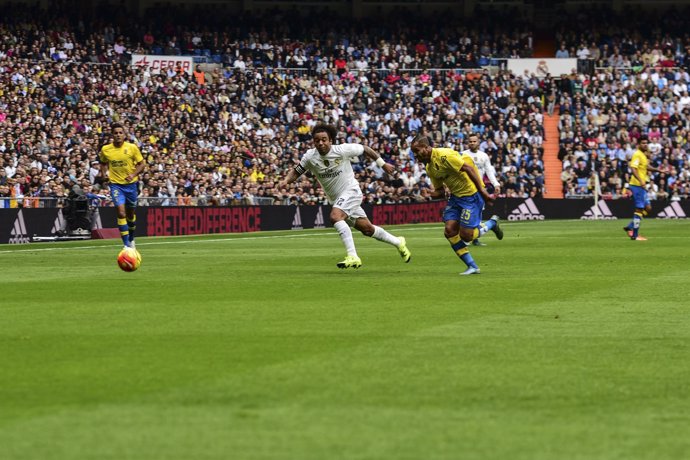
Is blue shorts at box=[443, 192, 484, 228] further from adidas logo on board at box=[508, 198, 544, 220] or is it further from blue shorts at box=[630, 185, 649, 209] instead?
adidas logo on board at box=[508, 198, 544, 220]

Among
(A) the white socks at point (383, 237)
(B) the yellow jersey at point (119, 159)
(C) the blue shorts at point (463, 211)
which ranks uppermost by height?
(B) the yellow jersey at point (119, 159)

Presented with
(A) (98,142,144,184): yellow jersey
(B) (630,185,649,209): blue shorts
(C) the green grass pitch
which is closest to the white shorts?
(C) the green grass pitch

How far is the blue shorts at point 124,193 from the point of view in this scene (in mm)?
26672

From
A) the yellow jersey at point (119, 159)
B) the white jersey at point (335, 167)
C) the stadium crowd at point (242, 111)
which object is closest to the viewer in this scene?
the white jersey at point (335, 167)

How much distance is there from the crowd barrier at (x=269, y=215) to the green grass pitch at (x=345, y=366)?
15897 millimetres

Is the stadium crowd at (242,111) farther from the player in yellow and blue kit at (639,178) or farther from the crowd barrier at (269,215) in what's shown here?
the player in yellow and blue kit at (639,178)

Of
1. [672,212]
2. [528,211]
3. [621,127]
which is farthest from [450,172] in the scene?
[621,127]

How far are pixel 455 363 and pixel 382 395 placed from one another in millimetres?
1615

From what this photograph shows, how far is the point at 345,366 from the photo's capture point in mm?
9516

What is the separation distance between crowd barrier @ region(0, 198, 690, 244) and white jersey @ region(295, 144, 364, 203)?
15.2m

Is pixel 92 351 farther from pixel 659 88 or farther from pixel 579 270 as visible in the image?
pixel 659 88

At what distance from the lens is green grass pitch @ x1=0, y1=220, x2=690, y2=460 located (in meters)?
6.80

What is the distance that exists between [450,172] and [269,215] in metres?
24.7

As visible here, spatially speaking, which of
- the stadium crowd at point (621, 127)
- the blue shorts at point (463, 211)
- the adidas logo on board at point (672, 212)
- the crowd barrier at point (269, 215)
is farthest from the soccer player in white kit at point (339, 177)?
the adidas logo on board at point (672, 212)
